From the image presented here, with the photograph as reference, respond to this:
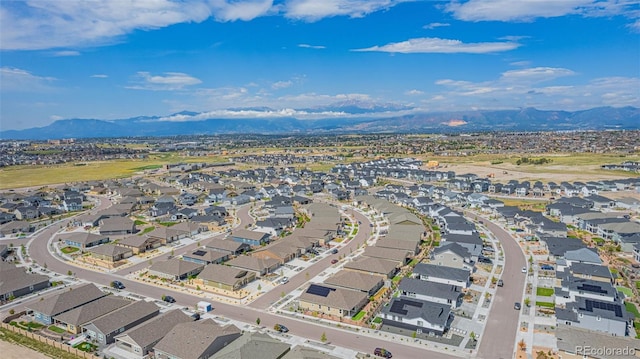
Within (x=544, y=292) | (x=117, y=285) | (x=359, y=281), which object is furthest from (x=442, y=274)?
(x=117, y=285)

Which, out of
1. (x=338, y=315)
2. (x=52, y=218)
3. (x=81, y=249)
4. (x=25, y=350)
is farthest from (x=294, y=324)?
(x=52, y=218)

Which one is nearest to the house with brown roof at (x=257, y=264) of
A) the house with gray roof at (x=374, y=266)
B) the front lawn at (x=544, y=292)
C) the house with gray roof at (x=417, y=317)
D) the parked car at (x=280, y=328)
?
the house with gray roof at (x=374, y=266)

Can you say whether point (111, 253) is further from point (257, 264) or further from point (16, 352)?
point (16, 352)

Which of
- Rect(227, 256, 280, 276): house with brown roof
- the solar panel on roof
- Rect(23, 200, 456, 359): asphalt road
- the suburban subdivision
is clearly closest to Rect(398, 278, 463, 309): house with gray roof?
the suburban subdivision

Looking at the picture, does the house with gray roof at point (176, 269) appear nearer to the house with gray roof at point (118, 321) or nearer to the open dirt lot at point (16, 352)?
the house with gray roof at point (118, 321)

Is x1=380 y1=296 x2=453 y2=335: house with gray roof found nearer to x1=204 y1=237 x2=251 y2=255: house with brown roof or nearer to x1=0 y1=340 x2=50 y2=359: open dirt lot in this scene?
x1=204 y1=237 x2=251 y2=255: house with brown roof
